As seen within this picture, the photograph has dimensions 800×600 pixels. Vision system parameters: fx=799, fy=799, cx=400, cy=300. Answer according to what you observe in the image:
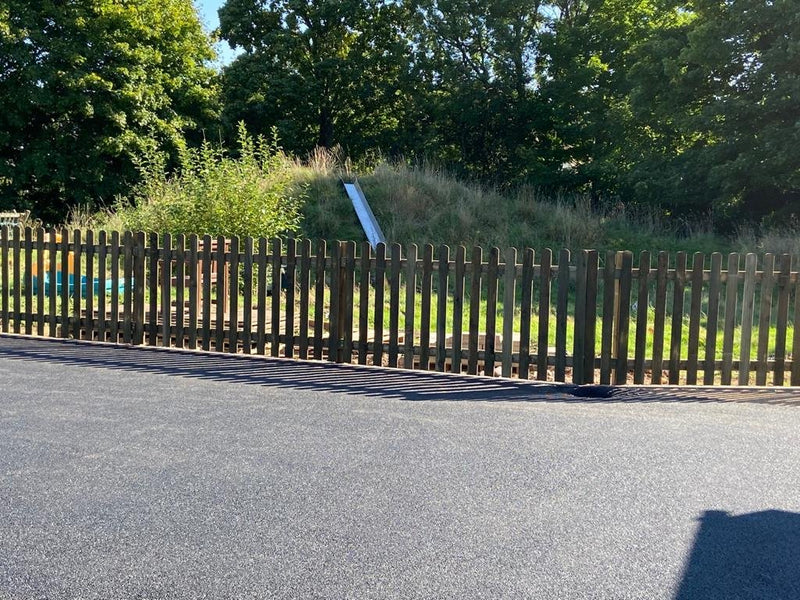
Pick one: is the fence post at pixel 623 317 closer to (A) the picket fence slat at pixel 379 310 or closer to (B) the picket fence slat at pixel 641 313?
(B) the picket fence slat at pixel 641 313

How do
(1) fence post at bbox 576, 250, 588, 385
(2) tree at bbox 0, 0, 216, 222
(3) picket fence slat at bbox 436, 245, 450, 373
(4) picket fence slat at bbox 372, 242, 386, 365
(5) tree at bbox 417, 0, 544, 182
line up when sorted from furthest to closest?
1. (5) tree at bbox 417, 0, 544, 182
2. (2) tree at bbox 0, 0, 216, 222
3. (4) picket fence slat at bbox 372, 242, 386, 365
4. (3) picket fence slat at bbox 436, 245, 450, 373
5. (1) fence post at bbox 576, 250, 588, 385

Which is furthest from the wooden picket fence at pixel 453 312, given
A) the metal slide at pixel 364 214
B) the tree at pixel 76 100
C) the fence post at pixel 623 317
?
the tree at pixel 76 100

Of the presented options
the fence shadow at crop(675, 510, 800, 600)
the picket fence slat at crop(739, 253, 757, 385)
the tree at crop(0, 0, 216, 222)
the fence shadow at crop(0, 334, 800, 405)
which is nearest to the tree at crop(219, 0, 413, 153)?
the tree at crop(0, 0, 216, 222)

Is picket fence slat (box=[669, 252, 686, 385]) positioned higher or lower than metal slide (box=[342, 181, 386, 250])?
lower

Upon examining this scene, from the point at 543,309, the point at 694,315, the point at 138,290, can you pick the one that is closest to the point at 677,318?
the point at 694,315

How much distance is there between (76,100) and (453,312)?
2263 centimetres

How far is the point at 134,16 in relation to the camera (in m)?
29.0

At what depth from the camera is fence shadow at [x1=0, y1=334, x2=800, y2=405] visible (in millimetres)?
7617

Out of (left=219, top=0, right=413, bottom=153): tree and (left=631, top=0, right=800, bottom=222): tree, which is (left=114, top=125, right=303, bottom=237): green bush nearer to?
(left=631, top=0, right=800, bottom=222): tree

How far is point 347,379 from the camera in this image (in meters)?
8.13

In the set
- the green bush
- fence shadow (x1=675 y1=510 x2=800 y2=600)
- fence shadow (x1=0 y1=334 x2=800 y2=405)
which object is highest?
the green bush

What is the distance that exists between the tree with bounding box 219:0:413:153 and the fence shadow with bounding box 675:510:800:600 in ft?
112

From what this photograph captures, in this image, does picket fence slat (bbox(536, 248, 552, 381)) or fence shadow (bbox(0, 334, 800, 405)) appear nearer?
fence shadow (bbox(0, 334, 800, 405))

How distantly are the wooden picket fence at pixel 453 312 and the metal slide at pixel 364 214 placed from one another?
845cm
